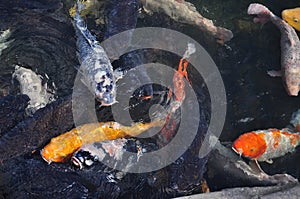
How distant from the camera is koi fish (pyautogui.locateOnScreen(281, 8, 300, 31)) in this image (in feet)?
20.8

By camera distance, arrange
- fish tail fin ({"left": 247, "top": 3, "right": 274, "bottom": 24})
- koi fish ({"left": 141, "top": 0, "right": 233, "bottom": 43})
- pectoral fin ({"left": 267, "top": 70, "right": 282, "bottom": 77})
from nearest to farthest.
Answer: pectoral fin ({"left": 267, "top": 70, "right": 282, "bottom": 77}) → koi fish ({"left": 141, "top": 0, "right": 233, "bottom": 43}) → fish tail fin ({"left": 247, "top": 3, "right": 274, "bottom": 24})

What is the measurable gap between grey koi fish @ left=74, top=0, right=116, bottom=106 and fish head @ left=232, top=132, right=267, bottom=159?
5.93 feet

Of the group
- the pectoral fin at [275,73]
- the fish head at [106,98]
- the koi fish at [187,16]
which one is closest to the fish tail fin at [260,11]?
the koi fish at [187,16]

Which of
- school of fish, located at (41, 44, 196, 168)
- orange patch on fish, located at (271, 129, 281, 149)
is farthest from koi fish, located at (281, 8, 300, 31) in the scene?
school of fish, located at (41, 44, 196, 168)

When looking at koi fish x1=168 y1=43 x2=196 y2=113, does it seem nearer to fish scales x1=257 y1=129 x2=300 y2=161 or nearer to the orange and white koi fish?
the orange and white koi fish

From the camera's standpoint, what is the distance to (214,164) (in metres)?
5.09

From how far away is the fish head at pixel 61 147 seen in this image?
4.73m

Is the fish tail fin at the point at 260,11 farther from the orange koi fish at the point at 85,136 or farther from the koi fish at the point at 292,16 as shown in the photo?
the orange koi fish at the point at 85,136

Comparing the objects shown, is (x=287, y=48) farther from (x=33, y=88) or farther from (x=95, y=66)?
(x=33, y=88)

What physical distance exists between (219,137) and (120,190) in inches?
68.8

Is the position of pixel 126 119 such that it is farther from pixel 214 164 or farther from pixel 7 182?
pixel 7 182

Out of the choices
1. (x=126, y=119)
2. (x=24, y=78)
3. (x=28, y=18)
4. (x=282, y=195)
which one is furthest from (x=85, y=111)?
(x=282, y=195)

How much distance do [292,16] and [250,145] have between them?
2.52 m

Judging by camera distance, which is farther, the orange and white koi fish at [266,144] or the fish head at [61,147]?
the orange and white koi fish at [266,144]
